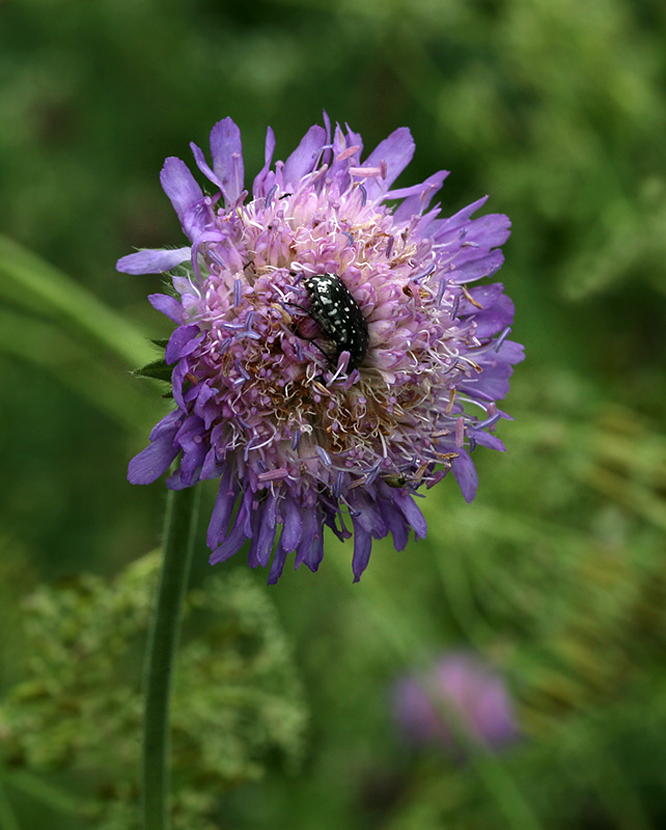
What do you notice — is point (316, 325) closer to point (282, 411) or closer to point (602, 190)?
point (282, 411)

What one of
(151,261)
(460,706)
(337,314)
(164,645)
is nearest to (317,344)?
(337,314)

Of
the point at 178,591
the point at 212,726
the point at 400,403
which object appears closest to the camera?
the point at 178,591

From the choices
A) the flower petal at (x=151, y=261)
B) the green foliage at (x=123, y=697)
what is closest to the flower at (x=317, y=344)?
the flower petal at (x=151, y=261)

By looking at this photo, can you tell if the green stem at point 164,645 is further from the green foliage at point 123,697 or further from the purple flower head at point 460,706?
the purple flower head at point 460,706

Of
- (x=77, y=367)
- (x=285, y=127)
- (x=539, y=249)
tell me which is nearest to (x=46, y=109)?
(x=285, y=127)

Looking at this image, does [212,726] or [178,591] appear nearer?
[178,591]
